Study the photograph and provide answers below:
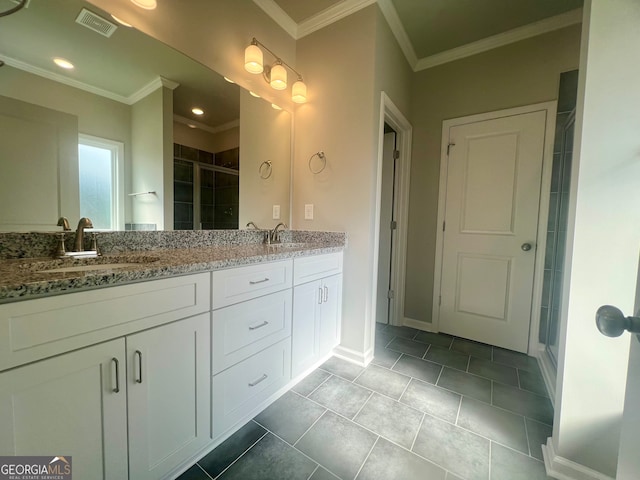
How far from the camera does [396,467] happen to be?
113 cm

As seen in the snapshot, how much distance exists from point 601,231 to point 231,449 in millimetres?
1836

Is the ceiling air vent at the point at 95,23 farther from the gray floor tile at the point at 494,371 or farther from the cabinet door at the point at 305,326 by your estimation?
the gray floor tile at the point at 494,371

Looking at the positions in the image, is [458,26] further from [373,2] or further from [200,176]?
[200,176]

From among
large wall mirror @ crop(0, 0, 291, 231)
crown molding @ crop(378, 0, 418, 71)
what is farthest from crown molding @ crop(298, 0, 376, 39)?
large wall mirror @ crop(0, 0, 291, 231)

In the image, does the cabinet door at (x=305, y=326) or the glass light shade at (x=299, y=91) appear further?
the glass light shade at (x=299, y=91)

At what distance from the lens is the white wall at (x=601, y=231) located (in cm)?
94

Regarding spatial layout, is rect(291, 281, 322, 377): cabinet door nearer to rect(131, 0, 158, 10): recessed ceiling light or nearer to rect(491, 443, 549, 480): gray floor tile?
rect(491, 443, 549, 480): gray floor tile

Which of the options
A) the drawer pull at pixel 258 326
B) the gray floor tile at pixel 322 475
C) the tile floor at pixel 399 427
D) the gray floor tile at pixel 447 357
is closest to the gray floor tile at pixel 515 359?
the tile floor at pixel 399 427

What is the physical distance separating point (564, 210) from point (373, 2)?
6.71 feet

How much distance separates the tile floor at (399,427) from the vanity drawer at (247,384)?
139 millimetres

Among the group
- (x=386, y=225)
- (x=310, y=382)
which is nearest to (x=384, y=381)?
(x=310, y=382)

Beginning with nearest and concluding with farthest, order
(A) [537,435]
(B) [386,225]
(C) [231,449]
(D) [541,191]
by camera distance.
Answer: (C) [231,449] → (A) [537,435] → (D) [541,191] → (B) [386,225]

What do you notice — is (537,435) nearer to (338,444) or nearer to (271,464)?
(338,444)

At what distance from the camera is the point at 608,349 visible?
3.29ft
